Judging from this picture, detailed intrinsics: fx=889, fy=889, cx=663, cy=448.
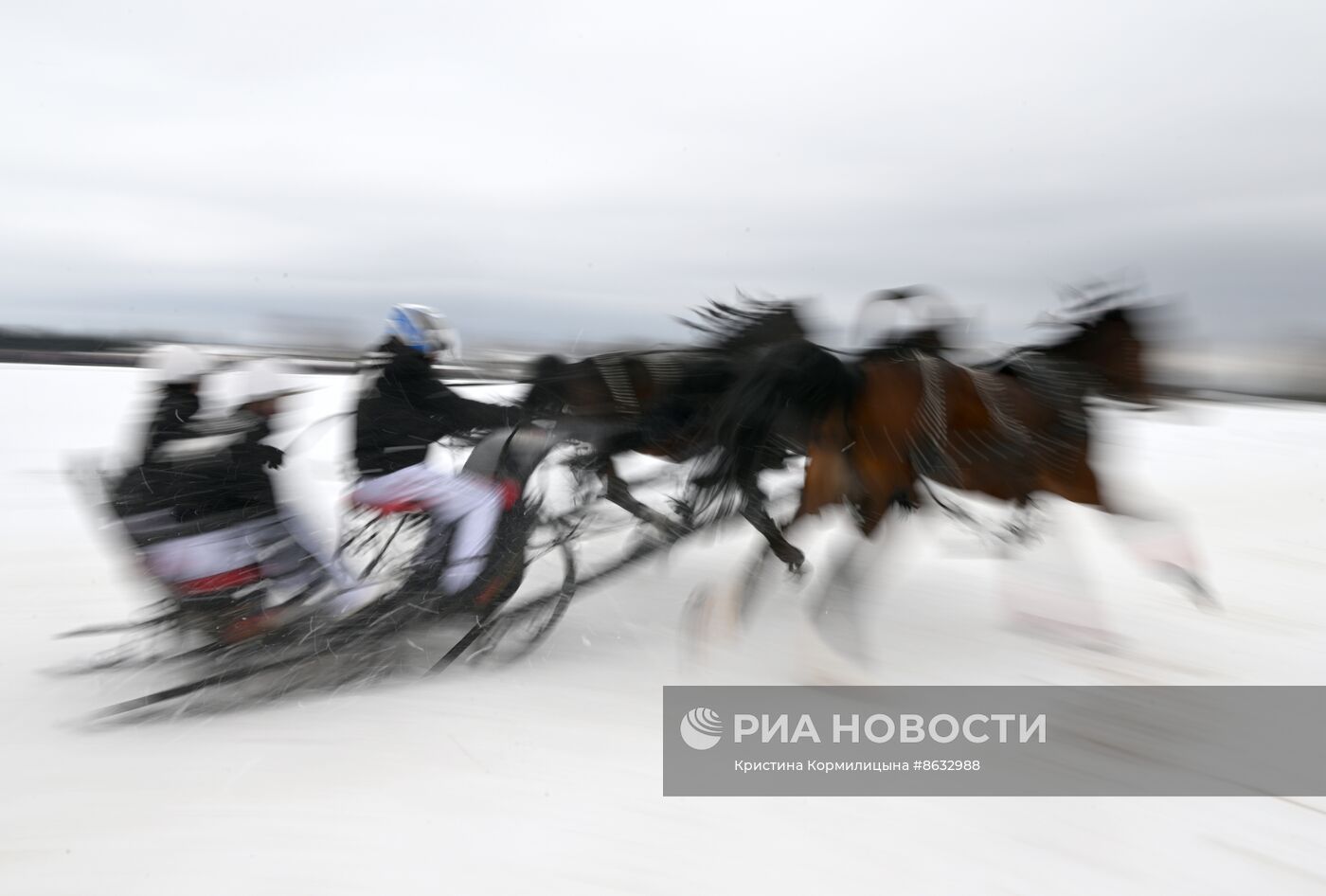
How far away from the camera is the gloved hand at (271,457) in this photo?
11.6 ft

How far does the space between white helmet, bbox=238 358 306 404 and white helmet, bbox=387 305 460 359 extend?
545 mm

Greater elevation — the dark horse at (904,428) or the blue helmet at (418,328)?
the blue helmet at (418,328)

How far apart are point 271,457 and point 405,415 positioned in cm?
57

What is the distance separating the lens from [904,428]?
352 centimetres

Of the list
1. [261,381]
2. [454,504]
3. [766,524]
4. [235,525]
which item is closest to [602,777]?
[454,504]

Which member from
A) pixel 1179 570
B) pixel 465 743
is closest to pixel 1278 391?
pixel 1179 570

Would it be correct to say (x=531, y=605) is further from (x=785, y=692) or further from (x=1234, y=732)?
(x=1234, y=732)

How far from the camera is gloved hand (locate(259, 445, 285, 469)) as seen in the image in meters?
3.55

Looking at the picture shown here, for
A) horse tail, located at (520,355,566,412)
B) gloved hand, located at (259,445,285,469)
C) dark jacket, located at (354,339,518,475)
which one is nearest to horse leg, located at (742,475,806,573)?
horse tail, located at (520,355,566,412)

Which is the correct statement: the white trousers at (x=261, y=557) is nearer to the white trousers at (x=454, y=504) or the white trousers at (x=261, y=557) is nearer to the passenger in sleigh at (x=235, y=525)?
the passenger in sleigh at (x=235, y=525)

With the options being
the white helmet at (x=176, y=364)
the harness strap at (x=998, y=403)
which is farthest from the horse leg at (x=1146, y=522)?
the white helmet at (x=176, y=364)

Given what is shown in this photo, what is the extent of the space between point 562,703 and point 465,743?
453mm

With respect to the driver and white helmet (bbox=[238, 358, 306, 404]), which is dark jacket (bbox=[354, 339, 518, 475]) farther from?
white helmet (bbox=[238, 358, 306, 404])

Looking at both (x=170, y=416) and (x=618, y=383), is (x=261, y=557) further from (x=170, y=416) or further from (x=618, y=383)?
(x=618, y=383)
